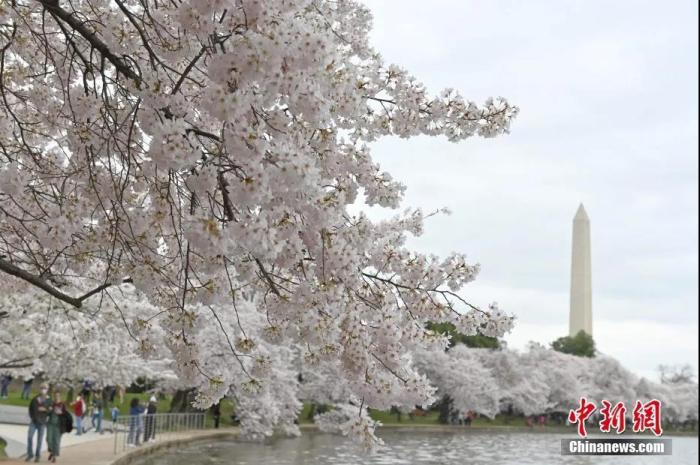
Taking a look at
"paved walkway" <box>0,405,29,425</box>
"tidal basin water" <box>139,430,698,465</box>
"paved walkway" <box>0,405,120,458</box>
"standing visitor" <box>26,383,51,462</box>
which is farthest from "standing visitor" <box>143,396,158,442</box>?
"standing visitor" <box>26,383,51,462</box>

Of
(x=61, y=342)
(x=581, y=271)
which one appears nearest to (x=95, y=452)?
(x=61, y=342)

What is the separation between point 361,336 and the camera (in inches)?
232

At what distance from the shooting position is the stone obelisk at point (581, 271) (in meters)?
68.1

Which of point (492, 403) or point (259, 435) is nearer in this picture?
point (259, 435)

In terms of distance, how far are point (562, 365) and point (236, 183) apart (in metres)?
64.9

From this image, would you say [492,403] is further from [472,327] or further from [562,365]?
[472,327]

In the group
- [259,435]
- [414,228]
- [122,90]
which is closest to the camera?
[122,90]

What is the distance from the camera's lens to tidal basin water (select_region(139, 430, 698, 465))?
21.4 metres

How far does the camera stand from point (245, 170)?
423 cm

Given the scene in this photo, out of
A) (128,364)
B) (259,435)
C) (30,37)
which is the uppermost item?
(30,37)

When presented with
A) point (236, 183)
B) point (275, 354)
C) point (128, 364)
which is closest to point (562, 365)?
point (275, 354)

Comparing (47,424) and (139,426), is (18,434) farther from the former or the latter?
(47,424)

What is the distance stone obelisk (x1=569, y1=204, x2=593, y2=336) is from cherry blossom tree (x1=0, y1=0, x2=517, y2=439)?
206 ft

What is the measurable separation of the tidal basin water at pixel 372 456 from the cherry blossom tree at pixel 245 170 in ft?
42.6
